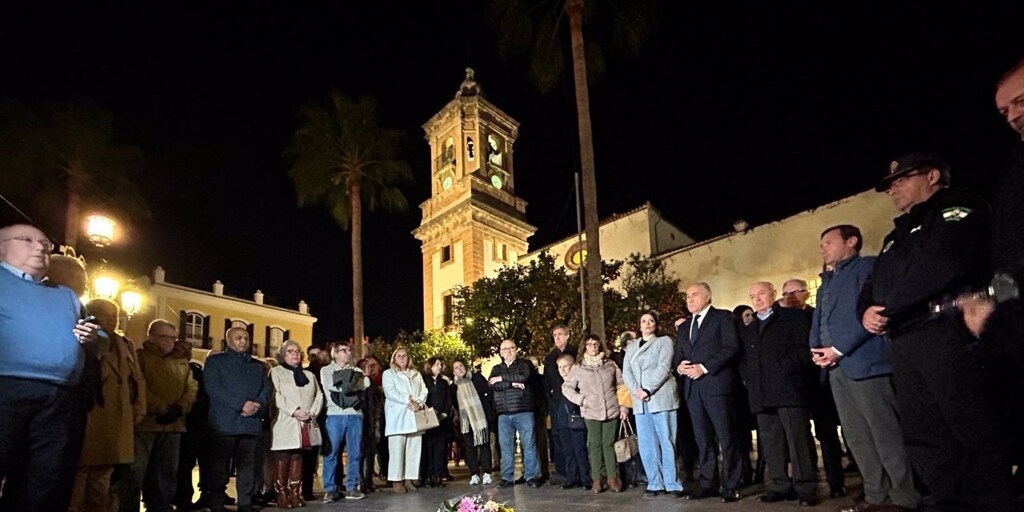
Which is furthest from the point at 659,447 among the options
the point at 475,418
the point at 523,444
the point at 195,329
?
the point at 195,329

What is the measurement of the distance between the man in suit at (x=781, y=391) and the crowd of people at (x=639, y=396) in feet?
0.06

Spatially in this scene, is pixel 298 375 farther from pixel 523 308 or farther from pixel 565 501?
pixel 523 308

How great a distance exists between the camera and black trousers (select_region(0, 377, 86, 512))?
12.0 feet

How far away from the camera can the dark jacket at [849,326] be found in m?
4.61

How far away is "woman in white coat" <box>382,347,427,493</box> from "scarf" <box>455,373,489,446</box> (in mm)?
736

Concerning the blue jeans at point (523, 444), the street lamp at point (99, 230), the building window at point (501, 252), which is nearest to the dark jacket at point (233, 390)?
the blue jeans at point (523, 444)

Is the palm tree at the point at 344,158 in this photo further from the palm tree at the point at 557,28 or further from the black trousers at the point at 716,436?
the black trousers at the point at 716,436

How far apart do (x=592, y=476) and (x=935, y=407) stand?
439 centimetres

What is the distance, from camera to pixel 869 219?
20.8m

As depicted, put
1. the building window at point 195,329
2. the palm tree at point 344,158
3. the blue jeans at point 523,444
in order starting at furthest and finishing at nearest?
the building window at point 195,329, the palm tree at point 344,158, the blue jeans at point 523,444

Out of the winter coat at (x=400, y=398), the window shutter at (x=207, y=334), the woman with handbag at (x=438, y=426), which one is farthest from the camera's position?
the window shutter at (x=207, y=334)

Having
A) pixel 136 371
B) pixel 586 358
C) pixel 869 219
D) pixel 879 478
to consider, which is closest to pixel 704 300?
pixel 586 358

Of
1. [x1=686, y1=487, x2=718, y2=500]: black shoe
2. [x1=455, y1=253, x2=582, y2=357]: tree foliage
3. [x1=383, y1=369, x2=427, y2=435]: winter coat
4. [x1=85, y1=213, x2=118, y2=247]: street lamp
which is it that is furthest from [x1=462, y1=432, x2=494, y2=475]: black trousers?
[x1=455, y1=253, x2=582, y2=357]: tree foliage

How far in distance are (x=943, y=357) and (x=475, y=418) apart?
6632mm
